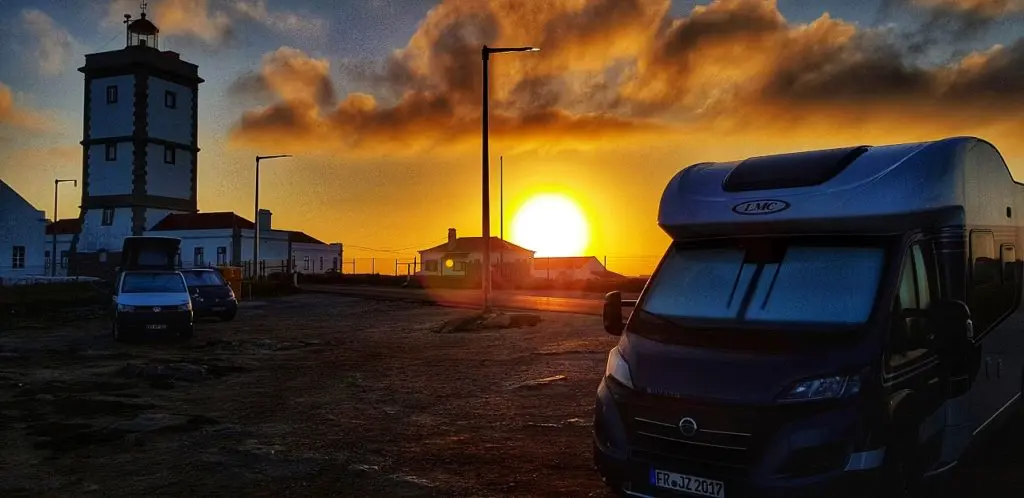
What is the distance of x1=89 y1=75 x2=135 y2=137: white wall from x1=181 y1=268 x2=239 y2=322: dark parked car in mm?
49664

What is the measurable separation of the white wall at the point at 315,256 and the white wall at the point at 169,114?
1579 cm

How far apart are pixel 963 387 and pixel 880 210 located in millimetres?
1523

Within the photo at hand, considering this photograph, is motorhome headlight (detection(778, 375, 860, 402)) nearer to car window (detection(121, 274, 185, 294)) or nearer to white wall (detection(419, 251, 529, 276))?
car window (detection(121, 274, 185, 294))

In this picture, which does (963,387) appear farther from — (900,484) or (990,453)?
(990,453)

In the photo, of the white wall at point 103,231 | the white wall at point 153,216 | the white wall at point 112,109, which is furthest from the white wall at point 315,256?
the white wall at point 112,109

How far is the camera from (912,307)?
5234 mm

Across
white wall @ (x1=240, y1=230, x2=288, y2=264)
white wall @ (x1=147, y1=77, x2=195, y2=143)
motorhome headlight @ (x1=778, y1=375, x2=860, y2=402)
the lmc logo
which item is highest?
white wall @ (x1=147, y1=77, x2=195, y2=143)

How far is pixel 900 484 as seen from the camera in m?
4.80

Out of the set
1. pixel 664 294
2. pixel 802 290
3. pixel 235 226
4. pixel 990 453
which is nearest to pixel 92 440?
pixel 664 294

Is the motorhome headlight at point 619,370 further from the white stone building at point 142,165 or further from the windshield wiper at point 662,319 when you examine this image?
the white stone building at point 142,165

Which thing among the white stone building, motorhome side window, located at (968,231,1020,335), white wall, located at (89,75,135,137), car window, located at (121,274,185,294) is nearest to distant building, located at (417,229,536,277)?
the white stone building

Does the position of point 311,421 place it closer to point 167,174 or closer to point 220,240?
point 220,240

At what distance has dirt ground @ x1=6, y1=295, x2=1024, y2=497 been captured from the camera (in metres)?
6.51

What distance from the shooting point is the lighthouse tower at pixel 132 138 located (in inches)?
2702
